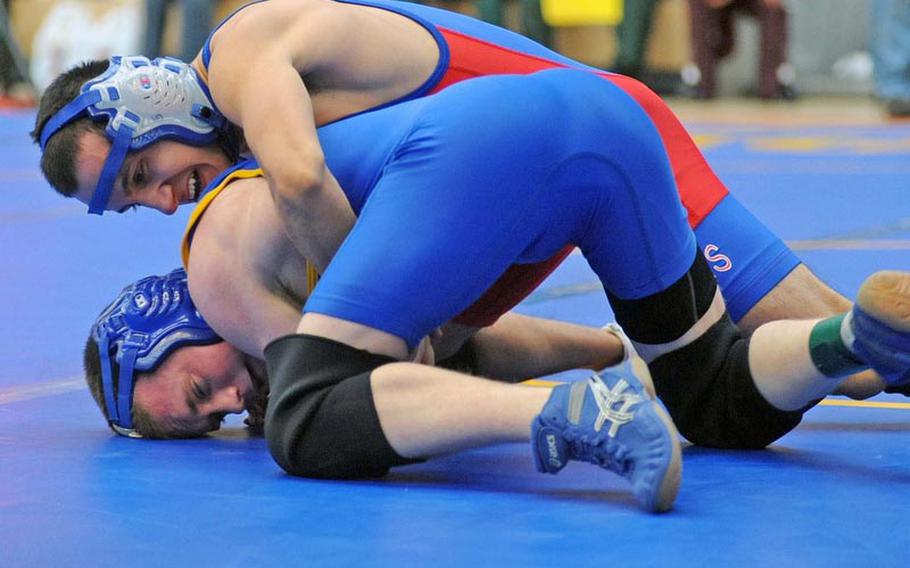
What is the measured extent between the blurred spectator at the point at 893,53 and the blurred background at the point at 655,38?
5.24ft

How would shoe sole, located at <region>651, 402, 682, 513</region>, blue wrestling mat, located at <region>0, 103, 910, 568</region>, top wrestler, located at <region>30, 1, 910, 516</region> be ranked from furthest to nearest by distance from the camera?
top wrestler, located at <region>30, 1, 910, 516</region> < shoe sole, located at <region>651, 402, 682, 513</region> < blue wrestling mat, located at <region>0, 103, 910, 568</region>

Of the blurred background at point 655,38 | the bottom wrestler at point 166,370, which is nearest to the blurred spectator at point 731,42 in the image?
the blurred background at point 655,38

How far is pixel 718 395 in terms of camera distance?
8.46ft

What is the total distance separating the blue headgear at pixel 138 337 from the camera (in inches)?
105

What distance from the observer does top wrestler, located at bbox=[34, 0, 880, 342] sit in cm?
250

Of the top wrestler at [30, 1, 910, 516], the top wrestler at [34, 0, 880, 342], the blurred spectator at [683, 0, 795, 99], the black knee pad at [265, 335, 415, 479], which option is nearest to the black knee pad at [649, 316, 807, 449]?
the top wrestler at [30, 1, 910, 516]

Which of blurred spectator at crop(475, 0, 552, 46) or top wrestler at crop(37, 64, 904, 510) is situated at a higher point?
top wrestler at crop(37, 64, 904, 510)

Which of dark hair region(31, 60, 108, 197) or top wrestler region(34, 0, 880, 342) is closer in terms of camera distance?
top wrestler region(34, 0, 880, 342)

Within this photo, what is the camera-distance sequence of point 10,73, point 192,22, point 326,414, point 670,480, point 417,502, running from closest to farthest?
1. point 670,480
2. point 417,502
3. point 326,414
4. point 192,22
5. point 10,73

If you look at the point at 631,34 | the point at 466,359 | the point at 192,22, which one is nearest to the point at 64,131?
the point at 466,359

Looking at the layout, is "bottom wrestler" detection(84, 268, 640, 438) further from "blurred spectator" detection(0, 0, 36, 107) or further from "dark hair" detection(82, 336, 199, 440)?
"blurred spectator" detection(0, 0, 36, 107)

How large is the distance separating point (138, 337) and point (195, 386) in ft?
0.41

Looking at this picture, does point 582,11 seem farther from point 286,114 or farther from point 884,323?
point 884,323

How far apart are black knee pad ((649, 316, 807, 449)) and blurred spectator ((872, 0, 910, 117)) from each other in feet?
22.6
